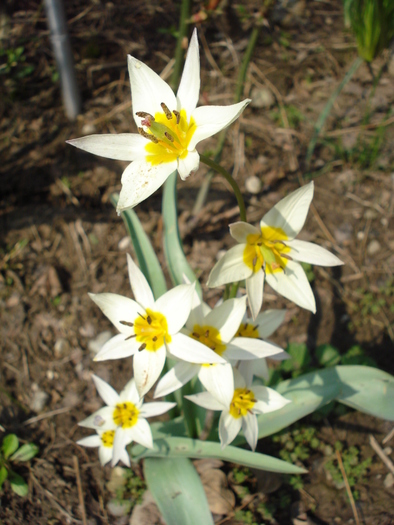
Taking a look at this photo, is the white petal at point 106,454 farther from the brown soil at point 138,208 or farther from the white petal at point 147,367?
the white petal at point 147,367

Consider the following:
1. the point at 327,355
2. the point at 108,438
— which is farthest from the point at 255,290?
the point at 327,355

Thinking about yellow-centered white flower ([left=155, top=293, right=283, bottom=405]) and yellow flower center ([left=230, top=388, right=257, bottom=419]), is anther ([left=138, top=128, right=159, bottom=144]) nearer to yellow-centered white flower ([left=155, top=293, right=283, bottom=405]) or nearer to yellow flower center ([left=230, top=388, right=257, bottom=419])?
yellow-centered white flower ([left=155, top=293, right=283, bottom=405])

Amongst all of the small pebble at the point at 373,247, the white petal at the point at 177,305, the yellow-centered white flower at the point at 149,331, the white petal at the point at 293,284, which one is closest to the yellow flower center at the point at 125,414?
the yellow-centered white flower at the point at 149,331

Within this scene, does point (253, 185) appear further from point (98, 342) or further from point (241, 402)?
point (241, 402)

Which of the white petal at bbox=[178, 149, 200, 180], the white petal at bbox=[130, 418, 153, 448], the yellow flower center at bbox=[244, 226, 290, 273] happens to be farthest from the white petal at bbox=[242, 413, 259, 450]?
the white petal at bbox=[178, 149, 200, 180]

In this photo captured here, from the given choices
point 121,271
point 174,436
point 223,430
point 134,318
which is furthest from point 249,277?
point 121,271

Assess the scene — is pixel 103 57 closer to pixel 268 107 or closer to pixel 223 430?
pixel 268 107

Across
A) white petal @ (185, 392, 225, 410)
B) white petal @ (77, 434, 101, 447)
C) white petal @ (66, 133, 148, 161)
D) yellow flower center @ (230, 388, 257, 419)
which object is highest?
white petal @ (66, 133, 148, 161)
